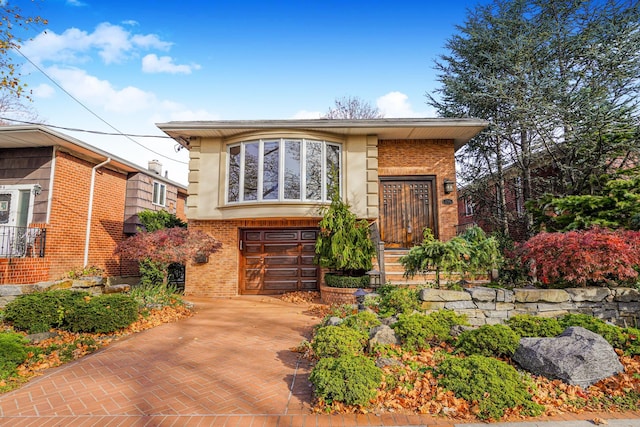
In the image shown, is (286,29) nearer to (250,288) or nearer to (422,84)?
(422,84)

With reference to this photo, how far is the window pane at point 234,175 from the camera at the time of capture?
385 inches

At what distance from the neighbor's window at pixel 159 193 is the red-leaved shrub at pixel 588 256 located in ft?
44.8

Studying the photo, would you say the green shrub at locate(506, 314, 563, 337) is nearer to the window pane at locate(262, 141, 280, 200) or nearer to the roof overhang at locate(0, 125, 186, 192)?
the window pane at locate(262, 141, 280, 200)

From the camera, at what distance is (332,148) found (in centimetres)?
995

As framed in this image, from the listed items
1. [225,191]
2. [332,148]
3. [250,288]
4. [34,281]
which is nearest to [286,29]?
[332,148]

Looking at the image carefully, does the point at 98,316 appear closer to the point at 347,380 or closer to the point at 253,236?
the point at 347,380

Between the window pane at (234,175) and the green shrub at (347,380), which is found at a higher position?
the window pane at (234,175)

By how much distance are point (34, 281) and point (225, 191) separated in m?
5.47

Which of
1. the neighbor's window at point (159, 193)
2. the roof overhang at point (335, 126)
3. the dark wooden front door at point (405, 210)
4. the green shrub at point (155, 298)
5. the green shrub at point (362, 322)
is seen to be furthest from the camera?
the neighbor's window at point (159, 193)

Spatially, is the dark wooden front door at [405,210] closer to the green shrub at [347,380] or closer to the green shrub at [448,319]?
the green shrub at [448,319]

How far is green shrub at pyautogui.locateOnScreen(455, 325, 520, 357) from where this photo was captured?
4051 mm

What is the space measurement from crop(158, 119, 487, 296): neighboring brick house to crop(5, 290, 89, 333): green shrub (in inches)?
169

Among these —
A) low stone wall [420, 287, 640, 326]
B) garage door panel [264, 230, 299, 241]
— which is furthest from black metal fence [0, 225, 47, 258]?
low stone wall [420, 287, 640, 326]

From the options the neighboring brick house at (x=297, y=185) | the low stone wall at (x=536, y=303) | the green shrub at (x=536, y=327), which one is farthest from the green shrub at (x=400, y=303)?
the neighboring brick house at (x=297, y=185)
